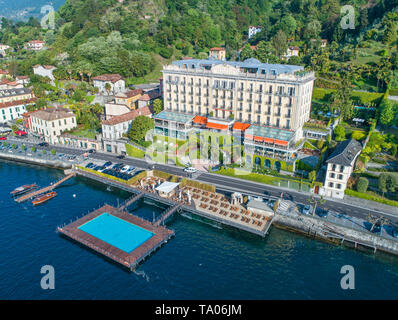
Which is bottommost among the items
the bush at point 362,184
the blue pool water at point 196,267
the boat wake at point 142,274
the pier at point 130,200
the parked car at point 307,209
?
the boat wake at point 142,274

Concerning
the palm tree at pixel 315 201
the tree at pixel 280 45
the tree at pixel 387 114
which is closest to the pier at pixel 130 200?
the palm tree at pixel 315 201

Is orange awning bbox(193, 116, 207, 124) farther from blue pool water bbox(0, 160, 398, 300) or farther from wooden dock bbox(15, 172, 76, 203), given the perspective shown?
wooden dock bbox(15, 172, 76, 203)

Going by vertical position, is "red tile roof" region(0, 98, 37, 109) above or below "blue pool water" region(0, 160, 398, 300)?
above

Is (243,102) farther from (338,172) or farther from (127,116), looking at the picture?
(127,116)

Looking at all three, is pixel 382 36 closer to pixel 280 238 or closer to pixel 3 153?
pixel 280 238

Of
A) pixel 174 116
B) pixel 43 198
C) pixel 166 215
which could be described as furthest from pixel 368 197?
pixel 43 198

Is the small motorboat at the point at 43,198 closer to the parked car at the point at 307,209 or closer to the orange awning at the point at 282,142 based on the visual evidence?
the orange awning at the point at 282,142

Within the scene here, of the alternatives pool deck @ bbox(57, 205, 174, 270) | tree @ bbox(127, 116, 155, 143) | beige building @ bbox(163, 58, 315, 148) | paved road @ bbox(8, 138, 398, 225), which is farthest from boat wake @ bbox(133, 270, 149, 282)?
tree @ bbox(127, 116, 155, 143)
